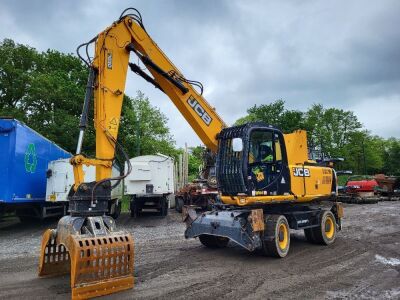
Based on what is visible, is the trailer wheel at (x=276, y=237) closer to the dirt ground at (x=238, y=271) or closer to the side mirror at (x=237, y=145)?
the dirt ground at (x=238, y=271)

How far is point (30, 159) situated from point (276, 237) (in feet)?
28.6

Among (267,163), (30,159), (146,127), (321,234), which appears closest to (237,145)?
(267,163)

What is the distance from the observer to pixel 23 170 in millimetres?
12336

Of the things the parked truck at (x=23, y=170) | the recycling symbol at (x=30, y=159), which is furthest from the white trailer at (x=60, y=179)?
the recycling symbol at (x=30, y=159)

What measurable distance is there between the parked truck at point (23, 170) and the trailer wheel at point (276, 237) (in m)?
7.83

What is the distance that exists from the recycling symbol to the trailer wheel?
8263mm

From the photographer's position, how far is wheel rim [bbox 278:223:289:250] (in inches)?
328

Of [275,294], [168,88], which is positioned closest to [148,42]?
[168,88]

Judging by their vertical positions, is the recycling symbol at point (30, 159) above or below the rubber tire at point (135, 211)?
above

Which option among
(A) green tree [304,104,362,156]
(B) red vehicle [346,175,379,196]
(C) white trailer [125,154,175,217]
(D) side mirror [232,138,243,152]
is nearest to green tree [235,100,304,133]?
(A) green tree [304,104,362,156]

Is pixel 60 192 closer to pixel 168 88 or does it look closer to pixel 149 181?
pixel 149 181

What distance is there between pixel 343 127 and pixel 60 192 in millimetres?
60272

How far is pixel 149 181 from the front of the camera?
1644 centimetres

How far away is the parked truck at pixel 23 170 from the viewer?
38.4 feet
